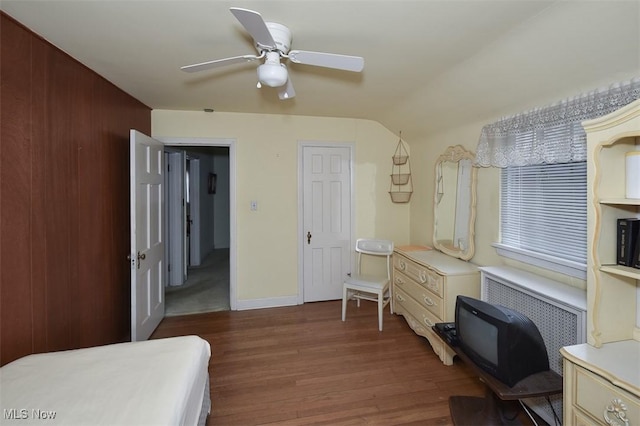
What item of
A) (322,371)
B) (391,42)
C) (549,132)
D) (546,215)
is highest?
(391,42)

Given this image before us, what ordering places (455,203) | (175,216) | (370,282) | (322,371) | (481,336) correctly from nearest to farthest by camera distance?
(481,336) → (322,371) → (455,203) → (370,282) → (175,216)

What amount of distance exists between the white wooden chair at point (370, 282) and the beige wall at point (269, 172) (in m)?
0.34

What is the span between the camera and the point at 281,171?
364cm

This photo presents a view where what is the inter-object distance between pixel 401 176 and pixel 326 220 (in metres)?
1.15

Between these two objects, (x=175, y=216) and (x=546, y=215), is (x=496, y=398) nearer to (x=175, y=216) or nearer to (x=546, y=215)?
(x=546, y=215)

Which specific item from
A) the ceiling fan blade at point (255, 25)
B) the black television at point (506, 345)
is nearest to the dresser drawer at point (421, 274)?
the black television at point (506, 345)

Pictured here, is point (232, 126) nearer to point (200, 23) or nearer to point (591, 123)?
point (200, 23)

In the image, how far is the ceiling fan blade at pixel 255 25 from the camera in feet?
3.67

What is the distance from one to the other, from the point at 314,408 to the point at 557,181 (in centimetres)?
226

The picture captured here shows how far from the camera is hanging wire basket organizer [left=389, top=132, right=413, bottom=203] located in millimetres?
3833

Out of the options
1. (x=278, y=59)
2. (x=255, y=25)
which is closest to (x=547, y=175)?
(x=278, y=59)

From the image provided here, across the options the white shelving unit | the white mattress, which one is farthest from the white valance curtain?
the white mattress

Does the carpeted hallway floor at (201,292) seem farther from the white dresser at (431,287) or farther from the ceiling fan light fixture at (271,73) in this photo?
the ceiling fan light fixture at (271,73)

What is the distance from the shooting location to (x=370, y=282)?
3.17m
